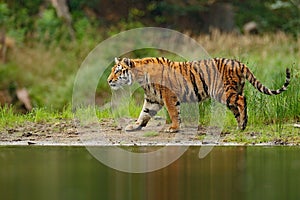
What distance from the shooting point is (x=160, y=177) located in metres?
7.66

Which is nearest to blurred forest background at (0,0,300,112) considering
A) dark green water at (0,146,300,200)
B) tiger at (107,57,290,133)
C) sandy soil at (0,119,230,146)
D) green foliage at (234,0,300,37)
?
green foliage at (234,0,300,37)

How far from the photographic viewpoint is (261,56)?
50.3ft

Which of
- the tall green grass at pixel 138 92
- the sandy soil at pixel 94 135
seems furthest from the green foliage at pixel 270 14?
the sandy soil at pixel 94 135

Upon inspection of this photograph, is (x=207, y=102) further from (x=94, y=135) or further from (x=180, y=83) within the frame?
(x=94, y=135)

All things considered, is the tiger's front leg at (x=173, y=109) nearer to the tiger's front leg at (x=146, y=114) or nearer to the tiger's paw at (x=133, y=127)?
the tiger's front leg at (x=146, y=114)

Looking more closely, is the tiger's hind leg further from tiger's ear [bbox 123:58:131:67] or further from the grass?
tiger's ear [bbox 123:58:131:67]

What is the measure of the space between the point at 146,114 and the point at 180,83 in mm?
575

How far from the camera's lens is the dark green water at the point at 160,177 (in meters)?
6.66

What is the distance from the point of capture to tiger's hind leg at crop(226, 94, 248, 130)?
419 inches

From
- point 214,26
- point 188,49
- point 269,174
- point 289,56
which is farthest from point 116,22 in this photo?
point 269,174

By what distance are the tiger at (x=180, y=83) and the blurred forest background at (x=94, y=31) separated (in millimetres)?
1295

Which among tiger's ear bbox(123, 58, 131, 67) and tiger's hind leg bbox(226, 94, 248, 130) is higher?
tiger's ear bbox(123, 58, 131, 67)

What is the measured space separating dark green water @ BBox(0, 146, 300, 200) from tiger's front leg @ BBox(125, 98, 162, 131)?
1.62 metres

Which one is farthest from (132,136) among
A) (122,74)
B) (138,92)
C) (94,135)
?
(138,92)
